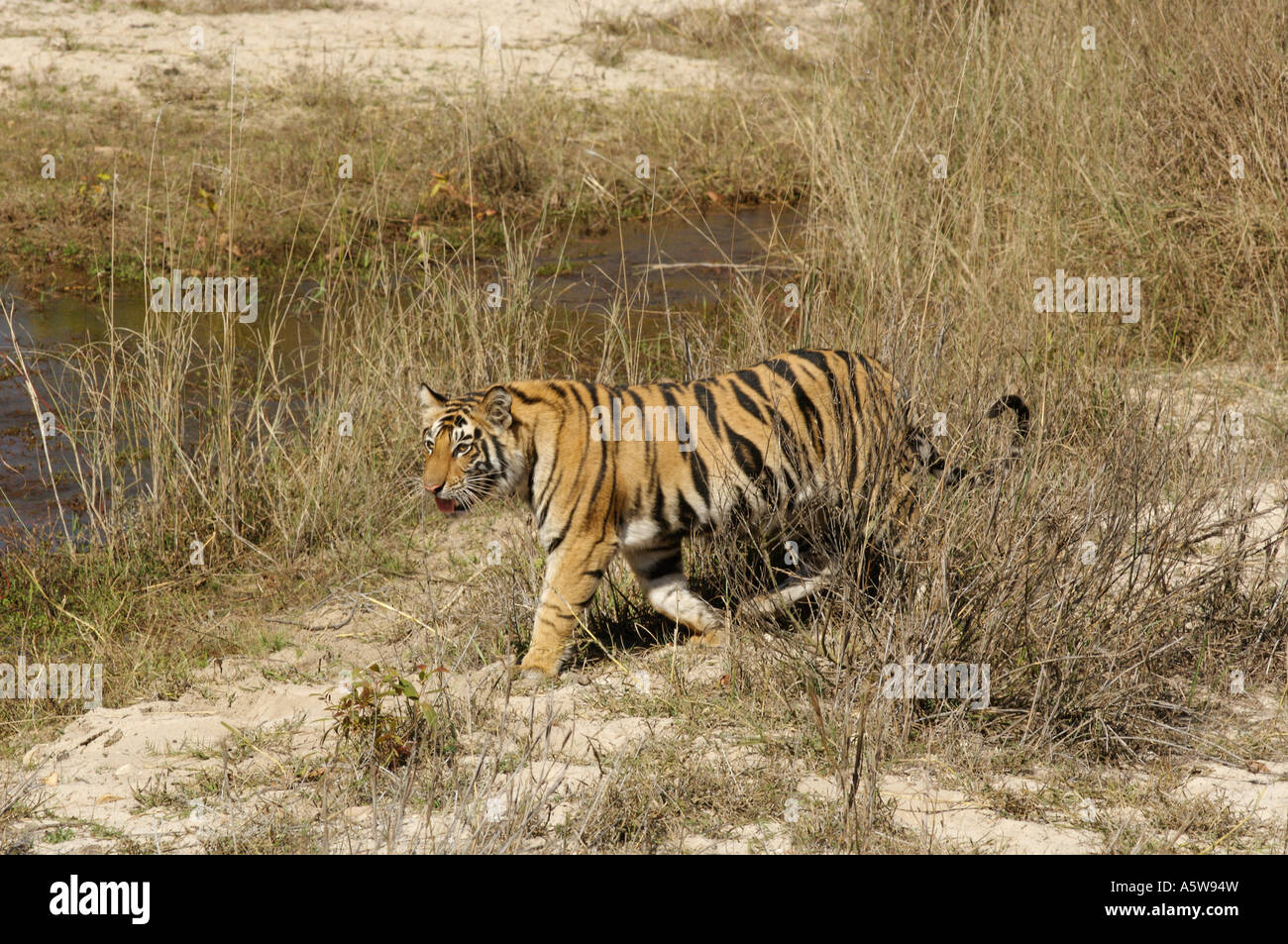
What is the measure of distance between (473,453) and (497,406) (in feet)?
0.61

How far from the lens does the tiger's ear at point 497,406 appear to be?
420cm

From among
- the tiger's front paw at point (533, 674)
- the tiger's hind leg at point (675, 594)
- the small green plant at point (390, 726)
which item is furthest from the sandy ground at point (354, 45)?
the small green plant at point (390, 726)

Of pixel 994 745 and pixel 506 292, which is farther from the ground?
pixel 506 292

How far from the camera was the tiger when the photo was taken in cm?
423

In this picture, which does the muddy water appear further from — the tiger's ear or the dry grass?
the tiger's ear

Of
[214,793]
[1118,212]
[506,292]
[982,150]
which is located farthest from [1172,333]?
[214,793]

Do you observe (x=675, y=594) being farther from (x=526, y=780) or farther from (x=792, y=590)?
(x=526, y=780)

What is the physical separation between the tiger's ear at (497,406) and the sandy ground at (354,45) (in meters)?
7.72

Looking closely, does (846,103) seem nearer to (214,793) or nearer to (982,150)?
(982,150)

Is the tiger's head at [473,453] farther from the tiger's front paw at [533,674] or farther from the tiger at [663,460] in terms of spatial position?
the tiger's front paw at [533,674]

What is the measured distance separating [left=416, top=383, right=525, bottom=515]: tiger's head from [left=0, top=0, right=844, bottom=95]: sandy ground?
7.66 metres
